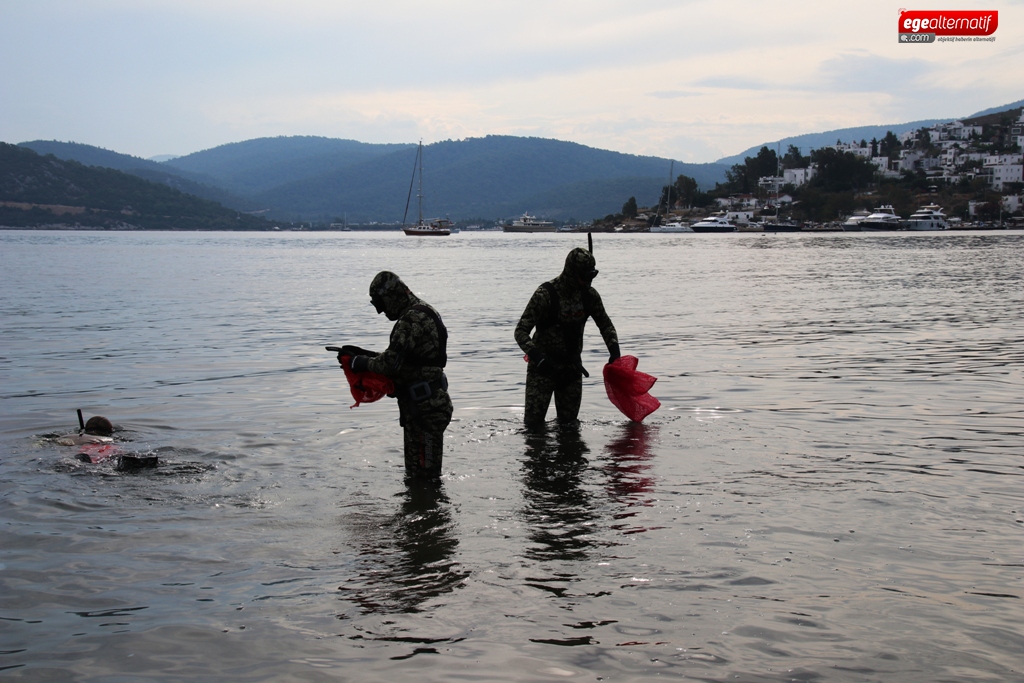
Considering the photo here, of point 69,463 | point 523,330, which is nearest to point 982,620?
point 523,330

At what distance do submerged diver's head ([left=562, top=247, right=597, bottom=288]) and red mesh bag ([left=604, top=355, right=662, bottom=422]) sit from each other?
1542 mm

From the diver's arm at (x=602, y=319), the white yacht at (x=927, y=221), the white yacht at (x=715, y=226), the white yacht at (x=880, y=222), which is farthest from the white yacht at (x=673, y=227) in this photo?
the diver's arm at (x=602, y=319)

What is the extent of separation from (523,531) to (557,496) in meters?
1.02

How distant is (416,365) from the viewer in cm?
735

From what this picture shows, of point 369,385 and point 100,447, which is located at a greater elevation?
point 369,385

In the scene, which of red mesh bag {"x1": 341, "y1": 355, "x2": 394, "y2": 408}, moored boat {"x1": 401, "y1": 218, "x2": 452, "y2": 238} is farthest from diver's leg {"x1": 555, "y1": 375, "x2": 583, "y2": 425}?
moored boat {"x1": 401, "y1": 218, "x2": 452, "y2": 238}

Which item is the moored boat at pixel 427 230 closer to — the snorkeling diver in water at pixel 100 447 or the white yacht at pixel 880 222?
the white yacht at pixel 880 222

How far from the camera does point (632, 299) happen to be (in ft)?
106

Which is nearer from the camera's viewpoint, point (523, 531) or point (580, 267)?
point (523, 531)

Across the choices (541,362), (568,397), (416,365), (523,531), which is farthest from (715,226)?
(523,531)

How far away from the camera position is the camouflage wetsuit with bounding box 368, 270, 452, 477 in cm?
711

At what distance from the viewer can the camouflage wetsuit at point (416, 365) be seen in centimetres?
711

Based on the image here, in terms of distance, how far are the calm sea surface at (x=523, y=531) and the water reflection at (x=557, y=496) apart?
4 centimetres

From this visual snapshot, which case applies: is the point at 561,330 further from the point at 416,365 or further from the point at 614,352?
the point at 416,365
